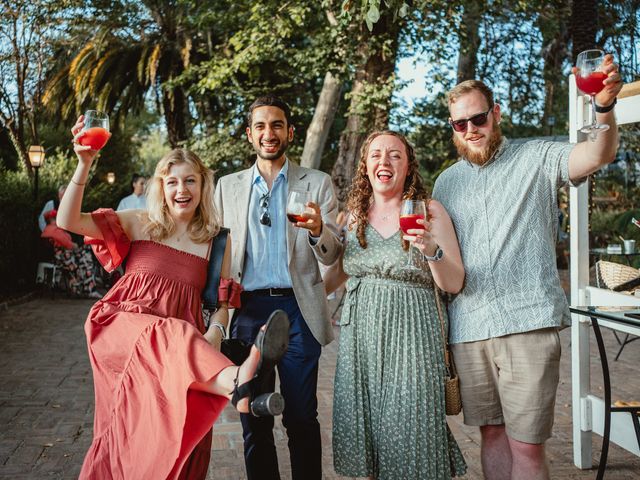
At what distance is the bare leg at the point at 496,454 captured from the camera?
2885 mm

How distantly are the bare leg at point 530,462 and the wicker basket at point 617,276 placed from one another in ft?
5.09

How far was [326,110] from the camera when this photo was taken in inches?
448

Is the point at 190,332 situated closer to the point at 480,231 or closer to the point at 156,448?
the point at 156,448

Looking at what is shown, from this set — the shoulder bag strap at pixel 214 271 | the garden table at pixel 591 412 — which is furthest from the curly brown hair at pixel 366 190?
the garden table at pixel 591 412

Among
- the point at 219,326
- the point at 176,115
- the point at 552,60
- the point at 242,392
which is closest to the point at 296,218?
the point at 219,326

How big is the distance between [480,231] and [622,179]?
1893 cm

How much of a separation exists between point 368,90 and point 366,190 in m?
7.20

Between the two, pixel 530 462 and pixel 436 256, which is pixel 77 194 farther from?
pixel 530 462

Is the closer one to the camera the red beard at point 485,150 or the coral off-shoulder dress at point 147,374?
the coral off-shoulder dress at point 147,374

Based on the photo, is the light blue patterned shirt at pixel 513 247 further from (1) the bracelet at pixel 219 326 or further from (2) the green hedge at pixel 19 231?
(2) the green hedge at pixel 19 231

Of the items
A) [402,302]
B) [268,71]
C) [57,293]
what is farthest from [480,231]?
[268,71]

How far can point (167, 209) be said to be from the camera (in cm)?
327

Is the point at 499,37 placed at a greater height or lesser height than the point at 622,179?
greater

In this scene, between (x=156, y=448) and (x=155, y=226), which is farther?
(x=155, y=226)
